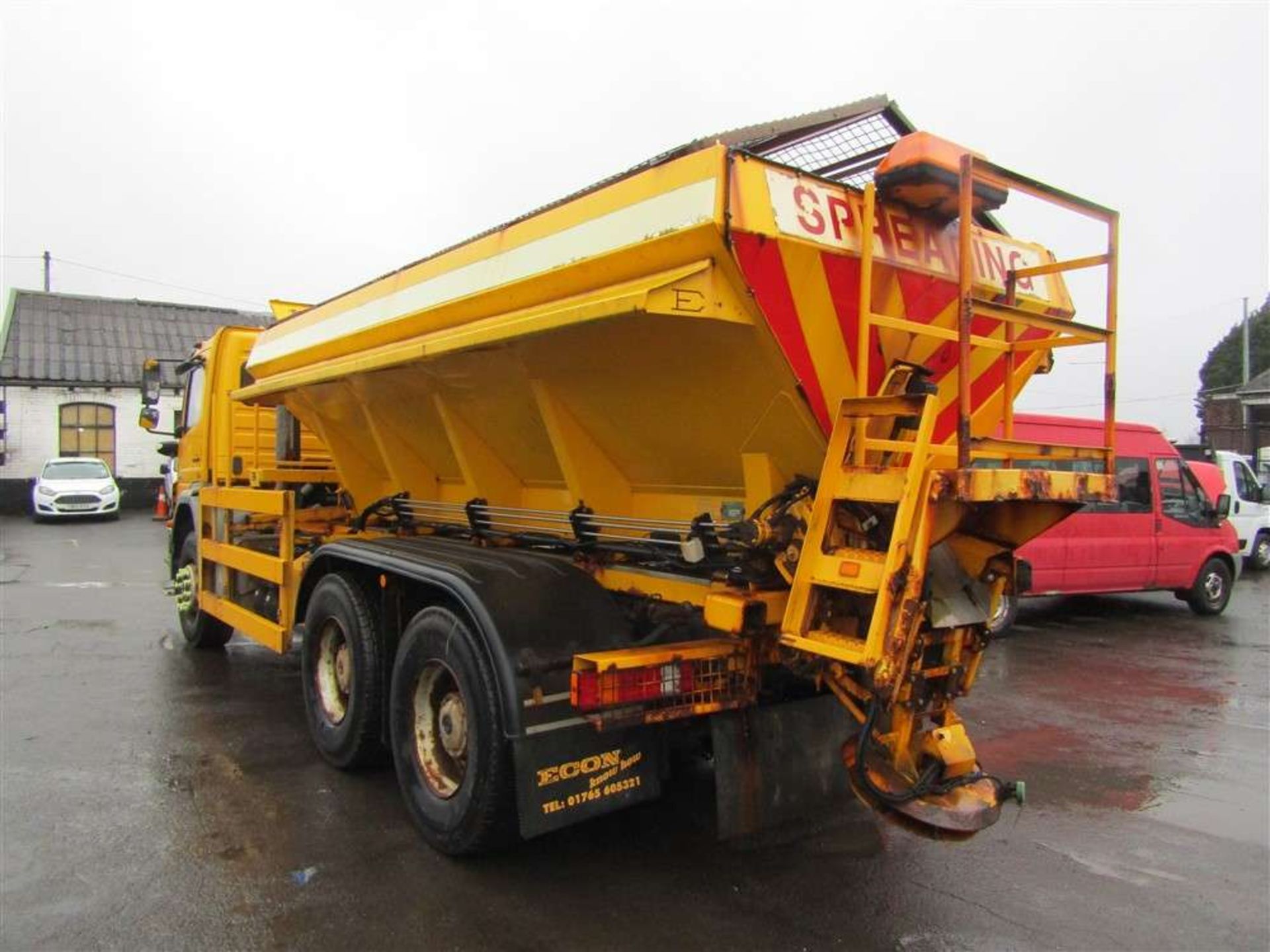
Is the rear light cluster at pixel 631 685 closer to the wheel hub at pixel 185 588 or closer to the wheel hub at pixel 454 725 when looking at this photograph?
the wheel hub at pixel 454 725

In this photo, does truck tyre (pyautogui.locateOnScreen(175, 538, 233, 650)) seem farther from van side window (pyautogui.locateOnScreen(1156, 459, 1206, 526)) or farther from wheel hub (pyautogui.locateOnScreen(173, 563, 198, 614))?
van side window (pyautogui.locateOnScreen(1156, 459, 1206, 526))

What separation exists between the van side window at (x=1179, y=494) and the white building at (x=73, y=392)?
75.1ft

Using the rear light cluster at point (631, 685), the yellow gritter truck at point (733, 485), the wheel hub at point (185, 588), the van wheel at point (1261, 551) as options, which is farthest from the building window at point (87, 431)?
the van wheel at point (1261, 551)

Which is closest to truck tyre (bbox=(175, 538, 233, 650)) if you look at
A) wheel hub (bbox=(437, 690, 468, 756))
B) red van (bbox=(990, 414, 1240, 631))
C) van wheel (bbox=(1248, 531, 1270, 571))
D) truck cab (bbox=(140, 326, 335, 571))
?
truck cab (bbox=(140, 326, 335, 571))

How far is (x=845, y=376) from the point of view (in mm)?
3498

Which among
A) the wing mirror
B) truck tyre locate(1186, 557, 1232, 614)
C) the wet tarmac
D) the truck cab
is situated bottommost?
the wet tarmac

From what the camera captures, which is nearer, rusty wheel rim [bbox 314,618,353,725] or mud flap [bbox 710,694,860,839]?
mud flap [bbox 710,694,860,839]

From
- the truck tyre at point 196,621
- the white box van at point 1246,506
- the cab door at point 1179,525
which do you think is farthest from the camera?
the white box van at point 1246,506

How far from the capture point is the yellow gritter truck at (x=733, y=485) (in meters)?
3.17

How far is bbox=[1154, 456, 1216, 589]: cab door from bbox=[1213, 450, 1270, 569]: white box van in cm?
459

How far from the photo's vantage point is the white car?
21906 millimetres

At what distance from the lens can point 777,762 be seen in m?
3.83

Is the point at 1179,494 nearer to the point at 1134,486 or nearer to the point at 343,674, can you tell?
the point at 1134,486

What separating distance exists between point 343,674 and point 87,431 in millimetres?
25332
